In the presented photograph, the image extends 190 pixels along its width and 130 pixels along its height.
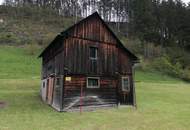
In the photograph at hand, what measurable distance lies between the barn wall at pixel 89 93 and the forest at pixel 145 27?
3195 centimetres

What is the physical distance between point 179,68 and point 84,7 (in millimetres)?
53543

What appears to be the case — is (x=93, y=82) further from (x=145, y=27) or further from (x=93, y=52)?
(x=145, y=27)

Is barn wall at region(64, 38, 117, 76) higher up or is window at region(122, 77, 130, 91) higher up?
barn wall at region(64, 38, 117, 76)

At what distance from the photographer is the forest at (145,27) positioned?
196 feet

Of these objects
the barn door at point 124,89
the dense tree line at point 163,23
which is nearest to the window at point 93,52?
the barn door at point 124,89

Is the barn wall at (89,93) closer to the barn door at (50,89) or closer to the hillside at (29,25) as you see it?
the barn door at (50,89)

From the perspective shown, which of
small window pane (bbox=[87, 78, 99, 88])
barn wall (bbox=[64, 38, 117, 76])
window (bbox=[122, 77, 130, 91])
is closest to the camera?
barn wall (bbox=[64, 38, 117, 76])

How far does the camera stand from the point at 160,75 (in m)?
50.7

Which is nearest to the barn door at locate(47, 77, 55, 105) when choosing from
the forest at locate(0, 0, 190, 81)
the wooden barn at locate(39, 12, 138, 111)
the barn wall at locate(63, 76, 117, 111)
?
the wooden barn at locate(39, 12, 138, 111)

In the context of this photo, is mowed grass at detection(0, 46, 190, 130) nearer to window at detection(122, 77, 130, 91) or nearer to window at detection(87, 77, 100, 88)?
window at detection(122, 77, 130, 91)

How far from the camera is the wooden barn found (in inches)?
806

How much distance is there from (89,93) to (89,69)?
194 cm

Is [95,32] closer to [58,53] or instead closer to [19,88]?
[58,53]

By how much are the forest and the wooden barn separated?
30.6 metres
